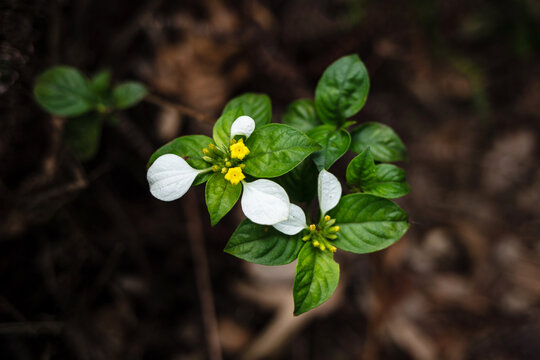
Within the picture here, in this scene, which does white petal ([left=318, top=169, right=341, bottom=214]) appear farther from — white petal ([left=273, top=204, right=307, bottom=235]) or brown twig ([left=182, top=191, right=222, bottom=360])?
brown twig ([left=182, top=191, right=222, bottom=360])

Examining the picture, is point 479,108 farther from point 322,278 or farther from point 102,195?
point 102,195

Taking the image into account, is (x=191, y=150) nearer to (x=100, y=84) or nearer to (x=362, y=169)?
(x=362, y=169)

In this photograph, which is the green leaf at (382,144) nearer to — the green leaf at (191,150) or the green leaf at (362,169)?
the green leaf at (362,169)

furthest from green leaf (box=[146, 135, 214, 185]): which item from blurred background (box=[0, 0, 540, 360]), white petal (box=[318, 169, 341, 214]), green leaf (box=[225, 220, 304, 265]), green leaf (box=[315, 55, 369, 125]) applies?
blurred background (box=[0, 0, 540, 360])

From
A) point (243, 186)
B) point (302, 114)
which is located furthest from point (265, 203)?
point (302, 114)

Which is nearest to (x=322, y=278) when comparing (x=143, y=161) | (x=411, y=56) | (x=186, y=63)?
(x=143, y=161)

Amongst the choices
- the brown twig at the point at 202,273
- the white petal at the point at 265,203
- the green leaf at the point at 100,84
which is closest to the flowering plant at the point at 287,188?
the white petal at the point at 265,203

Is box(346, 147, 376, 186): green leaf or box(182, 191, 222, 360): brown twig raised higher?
box(346, 147, 376, 186): green leaf
